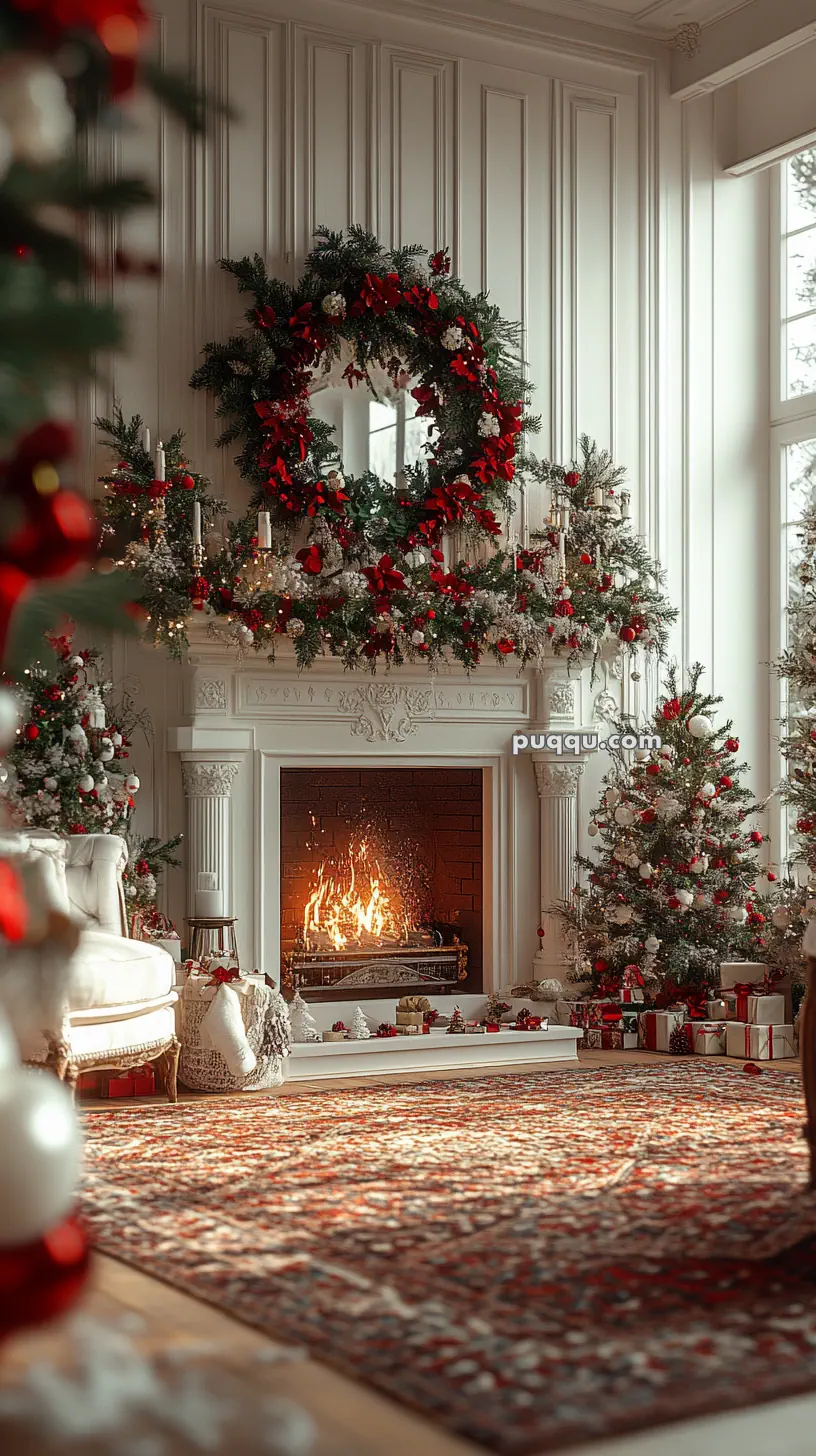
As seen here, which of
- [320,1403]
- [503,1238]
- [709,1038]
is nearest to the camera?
[320,1403]

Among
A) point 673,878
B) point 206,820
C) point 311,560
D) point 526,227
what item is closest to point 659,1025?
point 673,878

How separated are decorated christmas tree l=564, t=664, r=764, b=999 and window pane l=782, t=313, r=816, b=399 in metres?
2.08

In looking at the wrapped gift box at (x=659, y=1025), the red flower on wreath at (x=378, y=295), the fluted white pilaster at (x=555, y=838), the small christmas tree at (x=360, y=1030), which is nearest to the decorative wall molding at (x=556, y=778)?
the fluted white pilaster at (x=555, y=838)

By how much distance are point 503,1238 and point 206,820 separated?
3.44 metres

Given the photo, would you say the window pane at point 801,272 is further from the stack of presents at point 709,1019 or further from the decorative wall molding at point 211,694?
the decorative wall molding at point 211,694

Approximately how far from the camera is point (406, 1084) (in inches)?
235

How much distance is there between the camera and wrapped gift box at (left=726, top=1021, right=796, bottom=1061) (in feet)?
21.9

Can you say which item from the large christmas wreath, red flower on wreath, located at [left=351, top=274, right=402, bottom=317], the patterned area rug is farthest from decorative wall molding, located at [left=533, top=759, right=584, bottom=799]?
red flower on wreath, located at [left=351, top=274, right=402, bottom=317]

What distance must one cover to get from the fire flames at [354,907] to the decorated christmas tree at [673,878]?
0.87 m

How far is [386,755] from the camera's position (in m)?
7.19

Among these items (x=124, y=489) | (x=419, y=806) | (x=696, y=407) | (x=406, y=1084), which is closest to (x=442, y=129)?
(x=696, y=407)

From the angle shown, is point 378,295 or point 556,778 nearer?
point 378,295

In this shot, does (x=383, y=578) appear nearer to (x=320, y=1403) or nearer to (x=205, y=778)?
(x=205, y=778)

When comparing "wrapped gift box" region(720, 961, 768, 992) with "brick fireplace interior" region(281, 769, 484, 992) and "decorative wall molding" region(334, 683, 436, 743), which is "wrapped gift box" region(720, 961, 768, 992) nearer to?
"brick fireplace interior" region(281, 769, 484, 992)
